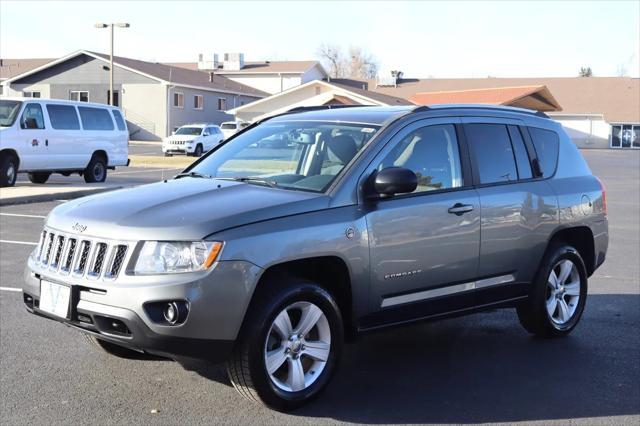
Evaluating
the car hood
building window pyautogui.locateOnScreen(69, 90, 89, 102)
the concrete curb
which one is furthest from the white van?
building window pyautogui.locateOnScreen(69, 90, 89, 102)

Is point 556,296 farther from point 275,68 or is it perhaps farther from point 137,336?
point 275,68

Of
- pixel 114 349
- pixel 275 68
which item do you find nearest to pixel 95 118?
pixel 114 349

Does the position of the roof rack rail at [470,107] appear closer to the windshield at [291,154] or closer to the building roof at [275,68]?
the windshield at [291,154]

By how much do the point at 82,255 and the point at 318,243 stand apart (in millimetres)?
1400

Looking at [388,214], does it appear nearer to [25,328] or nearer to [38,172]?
[25,328]

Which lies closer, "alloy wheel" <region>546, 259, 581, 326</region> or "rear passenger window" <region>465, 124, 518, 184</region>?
"rear passenger window" <region>465, 124, 518, 184</region>

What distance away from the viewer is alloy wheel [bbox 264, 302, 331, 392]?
15.4ft

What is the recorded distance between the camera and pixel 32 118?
60.8 ft

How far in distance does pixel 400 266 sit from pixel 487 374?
43.0 inches

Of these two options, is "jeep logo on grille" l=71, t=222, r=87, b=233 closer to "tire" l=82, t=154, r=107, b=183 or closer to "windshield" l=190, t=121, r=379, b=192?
"windshield" l=190, t=121, r=379, b=192

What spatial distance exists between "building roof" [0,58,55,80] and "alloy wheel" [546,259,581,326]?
65.6 meters

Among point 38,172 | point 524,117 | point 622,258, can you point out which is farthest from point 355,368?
point 38,172

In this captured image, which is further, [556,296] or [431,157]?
[556,296]

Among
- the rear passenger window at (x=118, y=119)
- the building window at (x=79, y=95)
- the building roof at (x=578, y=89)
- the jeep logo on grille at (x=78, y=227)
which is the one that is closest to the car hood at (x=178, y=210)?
the jeep logo on grille at (x=78, y=227)
